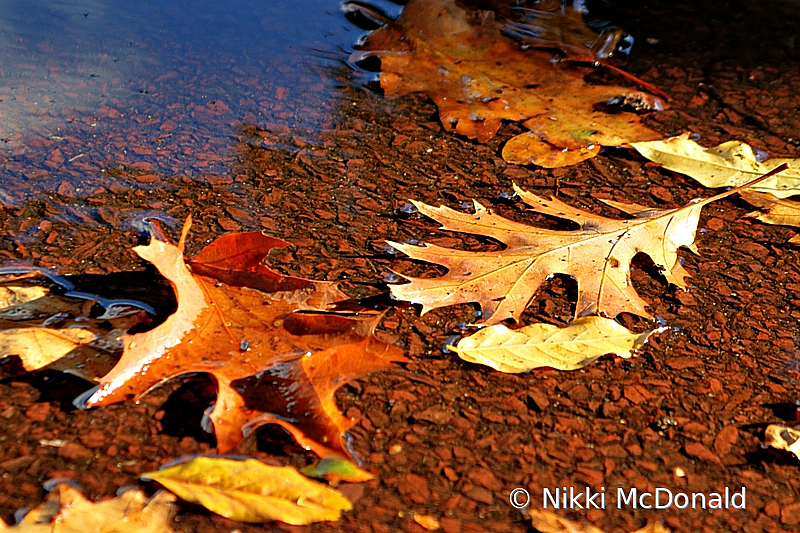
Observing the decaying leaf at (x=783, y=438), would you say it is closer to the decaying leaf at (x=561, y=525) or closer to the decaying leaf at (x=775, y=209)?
the decaying leaf at (x=561, y=525)

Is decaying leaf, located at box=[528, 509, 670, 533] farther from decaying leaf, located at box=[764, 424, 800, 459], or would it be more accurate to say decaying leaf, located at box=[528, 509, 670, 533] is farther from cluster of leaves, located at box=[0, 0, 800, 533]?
decaying leaf, located at box=[764, 424, 800, 459]

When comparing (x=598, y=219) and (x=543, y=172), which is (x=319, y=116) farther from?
(x=598, y=219)

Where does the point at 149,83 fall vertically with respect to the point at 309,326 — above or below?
above

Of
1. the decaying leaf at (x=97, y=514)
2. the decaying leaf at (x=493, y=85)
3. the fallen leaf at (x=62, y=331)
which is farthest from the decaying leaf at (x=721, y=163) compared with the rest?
the decaying leaf at (x=97, y=514)

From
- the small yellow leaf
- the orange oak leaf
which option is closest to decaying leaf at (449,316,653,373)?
the orange oak leaf

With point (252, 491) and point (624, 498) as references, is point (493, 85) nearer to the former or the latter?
point (624, 498)

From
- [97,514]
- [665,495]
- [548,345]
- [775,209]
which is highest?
[775,209]

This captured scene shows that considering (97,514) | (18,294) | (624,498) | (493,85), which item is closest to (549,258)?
(624,498)
